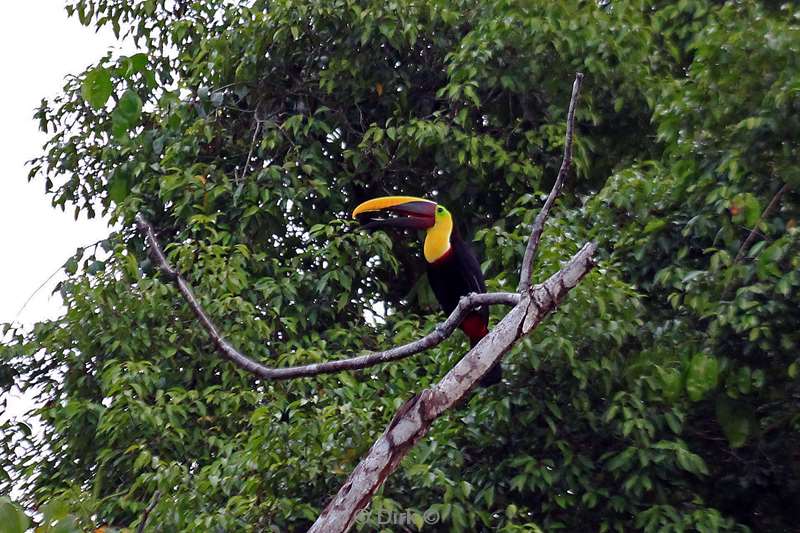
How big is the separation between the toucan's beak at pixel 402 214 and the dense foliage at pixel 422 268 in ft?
0.79

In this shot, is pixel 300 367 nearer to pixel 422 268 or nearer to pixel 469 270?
pixel 469 270

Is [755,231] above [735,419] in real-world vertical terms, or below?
above

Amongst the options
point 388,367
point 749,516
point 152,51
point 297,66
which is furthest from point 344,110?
point 749,516

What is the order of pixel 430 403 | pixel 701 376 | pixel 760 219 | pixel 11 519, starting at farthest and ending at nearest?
pixel 760 219, pixel 701 376, pixel 430 403, pixel 11 519

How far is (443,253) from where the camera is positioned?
4.65 metres

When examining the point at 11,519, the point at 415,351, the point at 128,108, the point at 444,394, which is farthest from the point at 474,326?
the point at 11,519

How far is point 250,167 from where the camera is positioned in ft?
18.3

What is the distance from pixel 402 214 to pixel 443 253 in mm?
240

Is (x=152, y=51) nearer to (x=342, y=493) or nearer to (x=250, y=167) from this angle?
(x=250, y=167)

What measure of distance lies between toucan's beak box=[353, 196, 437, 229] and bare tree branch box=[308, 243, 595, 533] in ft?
5.43

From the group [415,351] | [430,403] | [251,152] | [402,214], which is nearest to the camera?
[430,403]

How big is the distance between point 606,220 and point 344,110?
67.2 inches

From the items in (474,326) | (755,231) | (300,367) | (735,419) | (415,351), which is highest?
(300,367)

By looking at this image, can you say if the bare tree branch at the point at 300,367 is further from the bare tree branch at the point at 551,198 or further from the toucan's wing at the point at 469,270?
the toucan's wing at the point at 469,270
